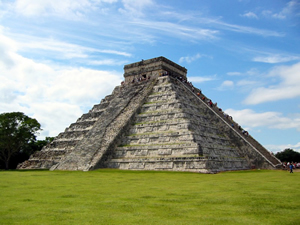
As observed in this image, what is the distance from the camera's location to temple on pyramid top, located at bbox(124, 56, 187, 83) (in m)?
30.2

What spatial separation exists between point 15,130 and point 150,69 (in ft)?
50.8

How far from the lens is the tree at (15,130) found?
29.8m

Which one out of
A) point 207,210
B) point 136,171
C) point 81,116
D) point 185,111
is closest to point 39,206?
point 207,210

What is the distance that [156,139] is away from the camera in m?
21.3

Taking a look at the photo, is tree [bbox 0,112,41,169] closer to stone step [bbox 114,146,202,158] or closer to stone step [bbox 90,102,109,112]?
stone step [bbox 90,102,109,112]

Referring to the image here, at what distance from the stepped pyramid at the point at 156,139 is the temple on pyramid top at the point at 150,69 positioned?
0.38 meters

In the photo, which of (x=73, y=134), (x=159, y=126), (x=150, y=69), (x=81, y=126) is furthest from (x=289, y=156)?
(x=73, y=134)

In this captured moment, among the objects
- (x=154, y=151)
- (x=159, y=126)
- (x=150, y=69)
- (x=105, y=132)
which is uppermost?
(x=150, y=69)

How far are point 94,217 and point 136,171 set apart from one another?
1292cm

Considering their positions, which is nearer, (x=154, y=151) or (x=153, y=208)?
(x=153, y=208)

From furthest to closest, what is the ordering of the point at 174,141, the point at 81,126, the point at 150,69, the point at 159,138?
the point at 150,69
the point at 81,126
the point at 159,138
the point at 174,141

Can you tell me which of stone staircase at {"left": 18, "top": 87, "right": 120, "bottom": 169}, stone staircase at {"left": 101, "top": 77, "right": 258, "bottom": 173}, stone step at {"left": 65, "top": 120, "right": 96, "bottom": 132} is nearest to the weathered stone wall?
stone staircase at {"left": 101, "top": 77, "right": 258, "bottom": 173}

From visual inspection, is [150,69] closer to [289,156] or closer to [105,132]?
[105,132]

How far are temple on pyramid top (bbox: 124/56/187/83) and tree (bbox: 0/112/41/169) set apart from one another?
11465mm
